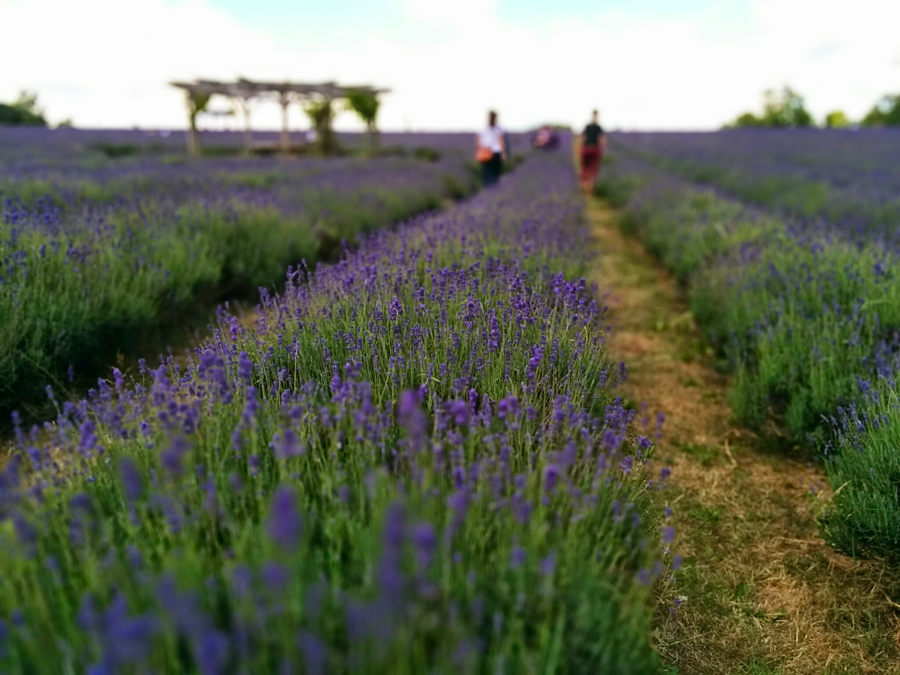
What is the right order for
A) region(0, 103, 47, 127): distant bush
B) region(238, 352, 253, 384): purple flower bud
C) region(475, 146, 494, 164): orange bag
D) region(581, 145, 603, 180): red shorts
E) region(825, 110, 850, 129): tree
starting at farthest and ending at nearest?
region(825, 110, 850, 129): tree < region(0, 103, 47, 127): distant bush < region(581, 145, 603, 180): red shorts < region(475, 146, 494, 164): orange bag < region(238, 352, 253, 384): purple flower bud

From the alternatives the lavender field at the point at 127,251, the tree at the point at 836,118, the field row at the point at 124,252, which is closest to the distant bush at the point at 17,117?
the lavender field at the point at 127,251

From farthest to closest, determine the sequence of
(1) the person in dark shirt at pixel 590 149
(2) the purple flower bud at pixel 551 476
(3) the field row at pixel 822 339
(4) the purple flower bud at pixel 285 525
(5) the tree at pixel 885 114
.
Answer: (5) the tree at pixel 885 114, (1) the person in dark shirt at pixel 590 149, (3) the field row at pixel 822 339, (2) the purple flower bud at pixel 551 476, (4) the purple flower bud at pixel 285 525

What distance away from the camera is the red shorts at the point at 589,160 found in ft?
40.1

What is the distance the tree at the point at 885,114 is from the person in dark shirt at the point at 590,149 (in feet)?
160

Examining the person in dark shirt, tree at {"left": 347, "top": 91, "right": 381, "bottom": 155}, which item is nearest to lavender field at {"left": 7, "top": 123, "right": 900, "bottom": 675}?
the person in dark shirt

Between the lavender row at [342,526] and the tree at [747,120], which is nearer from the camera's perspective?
the lavender row at [342,526]

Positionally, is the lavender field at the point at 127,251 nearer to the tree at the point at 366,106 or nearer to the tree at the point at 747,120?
the tree at the point at 366,106

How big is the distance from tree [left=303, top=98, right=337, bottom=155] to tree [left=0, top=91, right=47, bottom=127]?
20.4m

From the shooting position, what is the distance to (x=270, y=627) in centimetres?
99

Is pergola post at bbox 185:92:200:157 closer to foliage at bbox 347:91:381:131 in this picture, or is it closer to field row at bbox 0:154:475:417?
foliage at bbox 347:91:381:131

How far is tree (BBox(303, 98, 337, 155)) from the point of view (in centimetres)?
2112

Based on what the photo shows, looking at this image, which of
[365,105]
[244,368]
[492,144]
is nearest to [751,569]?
[244,368]

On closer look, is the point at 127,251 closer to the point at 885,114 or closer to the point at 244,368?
the point at 244,368

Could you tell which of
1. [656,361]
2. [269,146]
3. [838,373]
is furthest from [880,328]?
[269,146]
